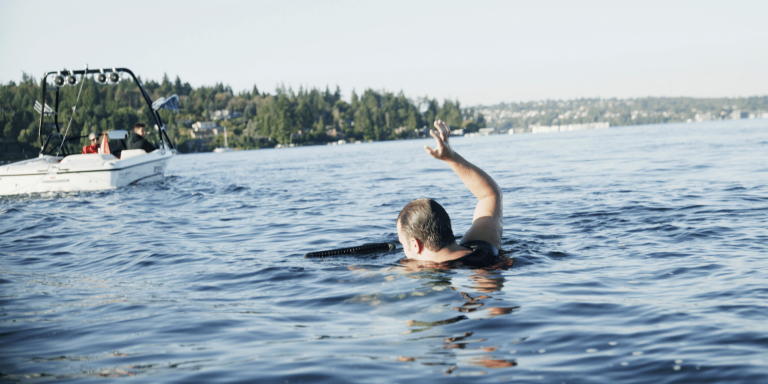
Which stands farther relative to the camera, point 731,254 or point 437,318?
point 731,254

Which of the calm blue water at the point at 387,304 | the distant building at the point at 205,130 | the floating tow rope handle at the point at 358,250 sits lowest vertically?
the calm blue water at the point at 387,304

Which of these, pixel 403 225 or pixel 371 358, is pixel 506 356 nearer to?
pixel 371 358

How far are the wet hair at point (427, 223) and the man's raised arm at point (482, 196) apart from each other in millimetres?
357

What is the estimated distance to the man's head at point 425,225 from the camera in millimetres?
4848

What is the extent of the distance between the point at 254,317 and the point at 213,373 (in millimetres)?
1192

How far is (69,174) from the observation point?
16344 millimetres

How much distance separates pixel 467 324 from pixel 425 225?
1152mm

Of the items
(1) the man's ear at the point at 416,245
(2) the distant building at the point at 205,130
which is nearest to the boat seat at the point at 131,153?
(1) the man's ear at the point at 416,245

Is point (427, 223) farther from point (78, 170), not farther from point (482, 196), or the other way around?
point (78, 170)

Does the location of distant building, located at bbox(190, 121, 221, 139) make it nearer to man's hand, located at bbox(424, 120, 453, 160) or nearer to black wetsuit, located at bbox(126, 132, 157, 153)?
black wetsuit, located at bbox(126, 132, 157, 153)

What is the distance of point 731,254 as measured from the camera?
6.09 metres

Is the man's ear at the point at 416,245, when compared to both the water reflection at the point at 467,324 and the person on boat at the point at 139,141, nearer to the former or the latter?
the water reflection at the point at 467,324

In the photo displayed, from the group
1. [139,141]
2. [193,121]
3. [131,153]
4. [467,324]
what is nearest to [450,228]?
[467,324]

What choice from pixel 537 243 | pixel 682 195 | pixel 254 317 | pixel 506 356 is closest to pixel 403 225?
pixel 254 317
